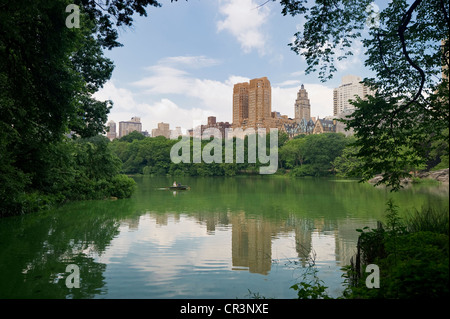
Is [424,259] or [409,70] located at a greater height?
[409,70]

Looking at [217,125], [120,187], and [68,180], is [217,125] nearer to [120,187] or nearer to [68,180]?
[120,187]

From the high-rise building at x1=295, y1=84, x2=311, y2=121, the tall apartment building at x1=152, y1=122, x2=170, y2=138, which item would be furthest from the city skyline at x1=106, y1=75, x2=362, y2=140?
the tall apartment building at x1=152, y1=122, x2=170, y2=138

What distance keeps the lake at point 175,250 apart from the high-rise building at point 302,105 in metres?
129

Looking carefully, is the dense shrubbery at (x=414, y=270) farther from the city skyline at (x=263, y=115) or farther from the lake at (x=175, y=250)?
the city skyline at (x=263, y=115)

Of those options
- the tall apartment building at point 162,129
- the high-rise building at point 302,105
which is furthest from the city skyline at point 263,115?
the tall apartment building at point 162,129

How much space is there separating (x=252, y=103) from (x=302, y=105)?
37.5 metres

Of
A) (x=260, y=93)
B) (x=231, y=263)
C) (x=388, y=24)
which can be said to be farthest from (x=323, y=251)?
(x=260, y=93)

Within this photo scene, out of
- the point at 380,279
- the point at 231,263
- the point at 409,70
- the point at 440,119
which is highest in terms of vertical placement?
the point at 409,70

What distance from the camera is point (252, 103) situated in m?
114

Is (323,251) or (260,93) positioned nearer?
(323,251)

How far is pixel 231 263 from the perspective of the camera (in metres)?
7.84

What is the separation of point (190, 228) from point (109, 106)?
8.66 meters
